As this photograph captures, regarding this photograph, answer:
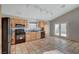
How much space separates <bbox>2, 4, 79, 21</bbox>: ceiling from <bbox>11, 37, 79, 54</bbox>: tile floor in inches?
19.7

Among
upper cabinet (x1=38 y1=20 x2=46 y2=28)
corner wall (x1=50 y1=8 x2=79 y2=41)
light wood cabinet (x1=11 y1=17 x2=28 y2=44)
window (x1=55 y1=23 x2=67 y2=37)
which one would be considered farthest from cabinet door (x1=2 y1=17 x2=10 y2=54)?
window (x1=55 y1=23 x2=67 y2=37)

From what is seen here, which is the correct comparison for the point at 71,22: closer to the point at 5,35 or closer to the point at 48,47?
the point at 48,47

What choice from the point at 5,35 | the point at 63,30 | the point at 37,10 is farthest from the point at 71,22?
the point at 5,35

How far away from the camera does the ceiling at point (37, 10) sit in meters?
1.93

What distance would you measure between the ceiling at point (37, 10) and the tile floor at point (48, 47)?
0.50 m

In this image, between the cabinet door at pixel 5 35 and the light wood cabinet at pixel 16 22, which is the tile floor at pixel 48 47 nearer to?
the cabinet door at pixel 5 35

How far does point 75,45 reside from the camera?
81.2 inches

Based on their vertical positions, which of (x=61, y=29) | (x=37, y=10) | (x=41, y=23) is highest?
(x=37, y=10)

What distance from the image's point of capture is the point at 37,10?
6.77 ft

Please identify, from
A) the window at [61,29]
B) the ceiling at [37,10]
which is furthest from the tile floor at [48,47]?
the ceiling at [37,10]

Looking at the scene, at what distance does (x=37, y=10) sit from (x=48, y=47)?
2.69ft

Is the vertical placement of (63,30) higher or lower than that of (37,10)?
lower
